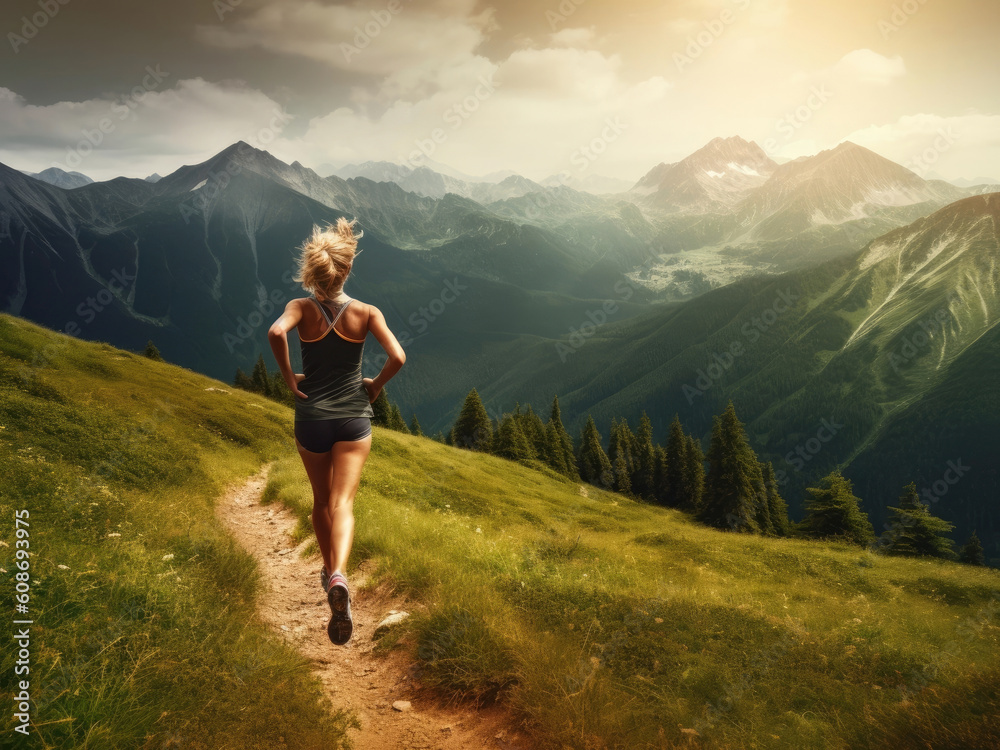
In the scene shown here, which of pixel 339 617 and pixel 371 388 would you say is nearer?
pixel 339 617

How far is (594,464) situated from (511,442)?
87.1 ft

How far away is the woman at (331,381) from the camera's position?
18.7 feet

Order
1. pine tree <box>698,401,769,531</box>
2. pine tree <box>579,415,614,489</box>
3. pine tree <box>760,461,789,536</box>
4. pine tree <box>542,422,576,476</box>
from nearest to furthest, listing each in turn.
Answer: pine tree <box>698,401,769,531</box>, pine tree <box>760,461,789,536</box>, pine tree <box>542,422,576,476</box>, pine tree <box>579,415,614,489</box>

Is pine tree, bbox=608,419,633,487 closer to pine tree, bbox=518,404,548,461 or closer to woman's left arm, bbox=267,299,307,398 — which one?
pine tree, bbox=518,404,548,461

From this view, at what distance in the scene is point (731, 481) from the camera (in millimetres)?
58125

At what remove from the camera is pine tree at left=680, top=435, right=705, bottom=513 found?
274 ft

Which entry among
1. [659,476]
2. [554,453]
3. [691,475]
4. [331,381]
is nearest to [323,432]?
[331,381]

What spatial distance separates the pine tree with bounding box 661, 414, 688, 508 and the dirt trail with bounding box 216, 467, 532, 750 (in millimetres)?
87640

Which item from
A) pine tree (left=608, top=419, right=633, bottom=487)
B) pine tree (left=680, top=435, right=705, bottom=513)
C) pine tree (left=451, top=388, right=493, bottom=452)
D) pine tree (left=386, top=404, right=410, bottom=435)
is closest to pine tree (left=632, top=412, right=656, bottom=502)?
pine tree (left=608, top=419, right=633, bottom=487)

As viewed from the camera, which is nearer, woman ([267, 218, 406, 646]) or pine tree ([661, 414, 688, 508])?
woman ([267, 218, 406, 646])

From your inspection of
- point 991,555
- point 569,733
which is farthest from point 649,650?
point 991,555

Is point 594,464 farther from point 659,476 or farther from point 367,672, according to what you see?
point 367,672


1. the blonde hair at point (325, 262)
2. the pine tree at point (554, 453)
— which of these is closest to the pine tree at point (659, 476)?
the pine tree at point (554, 453)

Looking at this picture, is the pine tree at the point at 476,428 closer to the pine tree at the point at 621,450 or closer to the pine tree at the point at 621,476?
the pine tree at the point at 621,476
